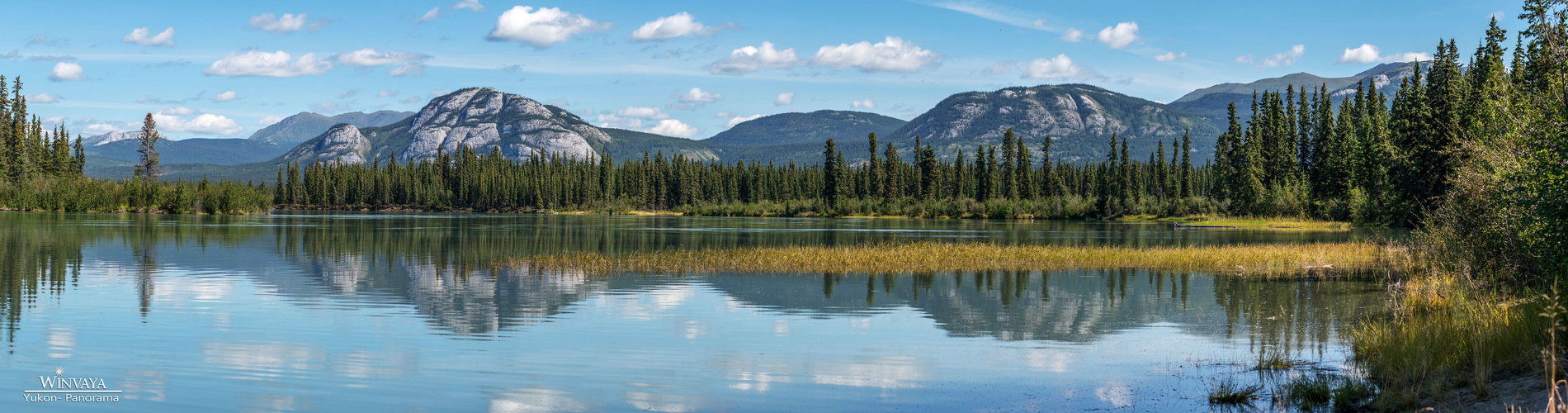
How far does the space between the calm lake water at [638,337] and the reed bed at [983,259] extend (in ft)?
9.10

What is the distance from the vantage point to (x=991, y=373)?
16172 mm

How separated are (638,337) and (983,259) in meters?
26.3

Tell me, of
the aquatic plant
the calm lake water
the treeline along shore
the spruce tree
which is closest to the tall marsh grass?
the spruce tree

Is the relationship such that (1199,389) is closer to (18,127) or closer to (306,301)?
(306,301)

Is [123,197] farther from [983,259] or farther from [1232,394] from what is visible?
[1232,394]

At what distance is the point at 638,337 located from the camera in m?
20.2

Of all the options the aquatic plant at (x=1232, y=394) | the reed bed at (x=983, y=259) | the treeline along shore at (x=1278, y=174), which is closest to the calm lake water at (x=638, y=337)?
the aquatic plant at (x=1232, y=394)

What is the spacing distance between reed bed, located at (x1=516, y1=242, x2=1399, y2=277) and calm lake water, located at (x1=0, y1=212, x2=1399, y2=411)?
277cm

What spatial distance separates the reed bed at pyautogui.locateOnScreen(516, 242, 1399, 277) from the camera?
38.9 metres

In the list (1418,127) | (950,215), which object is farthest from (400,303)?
(950,215)

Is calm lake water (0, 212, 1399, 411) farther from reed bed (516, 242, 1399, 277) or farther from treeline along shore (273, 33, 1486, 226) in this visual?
treeline along shore (273, 33, 1486, 226)

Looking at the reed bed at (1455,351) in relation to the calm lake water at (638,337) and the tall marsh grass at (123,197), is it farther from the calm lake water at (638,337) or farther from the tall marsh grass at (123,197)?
the tall marsh grass at (123,197)

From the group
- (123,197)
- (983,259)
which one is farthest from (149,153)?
(983,259)

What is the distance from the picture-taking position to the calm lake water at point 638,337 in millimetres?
14258
